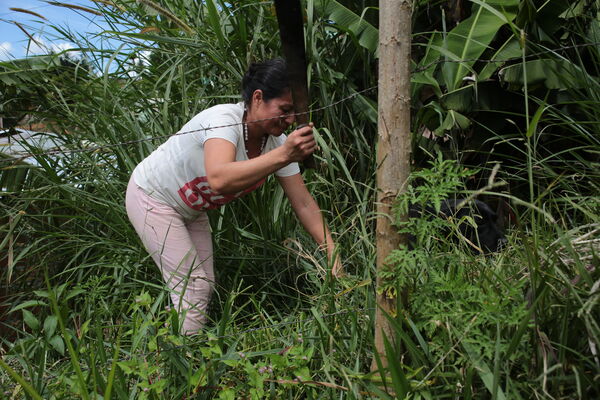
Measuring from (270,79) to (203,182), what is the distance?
0.58m

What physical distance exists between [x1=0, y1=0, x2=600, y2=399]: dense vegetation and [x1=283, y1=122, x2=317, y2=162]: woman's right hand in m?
0.43

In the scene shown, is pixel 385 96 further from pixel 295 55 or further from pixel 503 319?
pixel 503 319

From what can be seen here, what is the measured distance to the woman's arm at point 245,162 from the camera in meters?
2.20

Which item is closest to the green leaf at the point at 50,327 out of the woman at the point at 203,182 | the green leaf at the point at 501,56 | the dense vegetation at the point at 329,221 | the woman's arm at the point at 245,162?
the dense vegetation at the point at 329,221

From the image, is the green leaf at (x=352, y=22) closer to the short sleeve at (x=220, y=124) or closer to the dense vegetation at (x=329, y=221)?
the dense vegetation at (x=329, y=221)

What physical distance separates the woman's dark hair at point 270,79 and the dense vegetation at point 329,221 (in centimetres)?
50

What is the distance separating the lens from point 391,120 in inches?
70.9

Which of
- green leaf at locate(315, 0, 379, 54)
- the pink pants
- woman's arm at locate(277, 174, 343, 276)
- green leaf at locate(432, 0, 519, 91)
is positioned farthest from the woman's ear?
green leaf at locate(432, 0, 519, 91)

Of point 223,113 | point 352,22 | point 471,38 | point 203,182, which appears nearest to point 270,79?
point 223,113

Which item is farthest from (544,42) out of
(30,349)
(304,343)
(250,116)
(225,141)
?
(30,349)

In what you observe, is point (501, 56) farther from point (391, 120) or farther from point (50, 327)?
point (50, 327)

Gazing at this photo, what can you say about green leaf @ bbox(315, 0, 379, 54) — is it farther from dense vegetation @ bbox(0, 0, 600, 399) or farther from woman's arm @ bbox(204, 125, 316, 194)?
woman's arm @ bbox(204, 125, 316, 194)

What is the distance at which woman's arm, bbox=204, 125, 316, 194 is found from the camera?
7.23 ft

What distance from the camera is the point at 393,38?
178 cm
